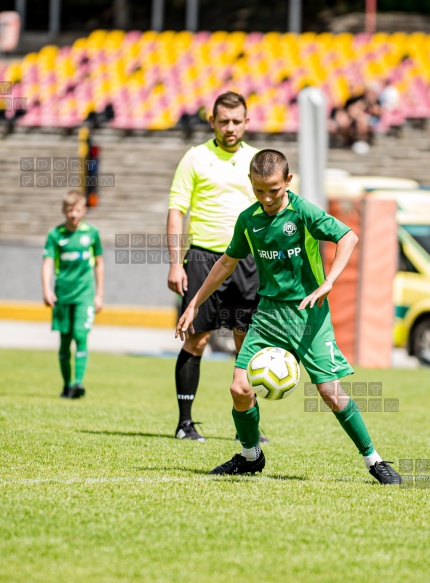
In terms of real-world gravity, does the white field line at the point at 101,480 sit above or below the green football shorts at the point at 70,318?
below

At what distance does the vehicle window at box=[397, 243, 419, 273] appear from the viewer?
1656 centimetres

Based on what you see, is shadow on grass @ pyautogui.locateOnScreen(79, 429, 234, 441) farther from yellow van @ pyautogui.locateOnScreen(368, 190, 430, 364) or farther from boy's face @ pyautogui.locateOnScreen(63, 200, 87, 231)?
yellow van @ pyautogui.locateOnScreen(368, 190, 430, 364)

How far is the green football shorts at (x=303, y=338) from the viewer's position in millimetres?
5926

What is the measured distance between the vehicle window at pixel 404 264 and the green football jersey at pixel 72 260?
7.13 meters

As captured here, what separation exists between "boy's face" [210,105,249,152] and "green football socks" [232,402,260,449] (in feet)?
6.89

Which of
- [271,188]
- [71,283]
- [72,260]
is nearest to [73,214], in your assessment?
[72,260]

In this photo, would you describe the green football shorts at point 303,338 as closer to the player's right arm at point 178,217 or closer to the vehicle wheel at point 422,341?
the player's right arm at point 178,217

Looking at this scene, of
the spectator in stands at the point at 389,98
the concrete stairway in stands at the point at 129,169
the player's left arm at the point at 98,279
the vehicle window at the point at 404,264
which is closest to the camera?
the player's left arm at the point at 98,279

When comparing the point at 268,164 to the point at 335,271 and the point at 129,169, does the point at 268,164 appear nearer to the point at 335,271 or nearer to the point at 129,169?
the point at 335,271

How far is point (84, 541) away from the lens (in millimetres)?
4469

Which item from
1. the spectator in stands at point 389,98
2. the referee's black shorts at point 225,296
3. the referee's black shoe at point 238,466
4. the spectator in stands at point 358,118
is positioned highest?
the spectator in stands at point 389,98

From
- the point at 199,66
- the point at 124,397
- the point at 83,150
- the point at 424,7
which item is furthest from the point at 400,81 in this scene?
the point at 124,397

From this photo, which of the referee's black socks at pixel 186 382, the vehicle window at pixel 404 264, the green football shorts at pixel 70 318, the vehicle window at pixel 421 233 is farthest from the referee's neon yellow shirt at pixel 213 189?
the vehicle window at pixel 421 233

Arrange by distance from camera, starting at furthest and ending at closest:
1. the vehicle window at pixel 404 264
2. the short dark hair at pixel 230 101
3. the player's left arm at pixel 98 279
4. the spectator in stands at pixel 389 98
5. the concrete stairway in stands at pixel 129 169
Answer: the spectator in stands at pixel 389 98 < the concrete stairway in stands at pixel 129 169 < the vehicle window at pixel 404 264 < the player's left arm at pixel 98 279 < the short dark hair at pixel 230 101
